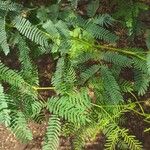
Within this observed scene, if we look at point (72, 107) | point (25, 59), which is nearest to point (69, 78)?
point (72, 107)

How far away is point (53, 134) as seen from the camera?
7.39ft

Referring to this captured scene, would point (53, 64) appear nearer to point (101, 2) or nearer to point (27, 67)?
point (101, 2)

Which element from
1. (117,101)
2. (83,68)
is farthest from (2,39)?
(117,101)

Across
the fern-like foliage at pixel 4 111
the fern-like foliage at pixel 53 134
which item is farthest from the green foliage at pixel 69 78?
the fern-like foliage at pixel 4 111

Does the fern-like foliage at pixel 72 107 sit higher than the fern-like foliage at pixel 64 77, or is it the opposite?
the fern-like foliage at pixel 64 77

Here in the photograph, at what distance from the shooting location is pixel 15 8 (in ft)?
7.83

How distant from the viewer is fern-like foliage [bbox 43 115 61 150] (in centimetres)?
222

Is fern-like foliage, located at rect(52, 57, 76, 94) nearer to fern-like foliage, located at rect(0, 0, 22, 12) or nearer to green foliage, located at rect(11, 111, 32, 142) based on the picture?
green foliage, located at rect(11, 111, 32, 142)

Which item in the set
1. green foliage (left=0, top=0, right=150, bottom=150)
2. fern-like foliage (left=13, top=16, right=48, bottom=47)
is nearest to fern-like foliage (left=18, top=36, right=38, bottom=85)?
green foliage (left=0, top=0, right=150, bottom=150)

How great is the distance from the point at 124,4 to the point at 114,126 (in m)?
1.16

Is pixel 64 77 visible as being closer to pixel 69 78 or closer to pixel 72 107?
pixel 69 78

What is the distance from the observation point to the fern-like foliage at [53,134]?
87.5 inches

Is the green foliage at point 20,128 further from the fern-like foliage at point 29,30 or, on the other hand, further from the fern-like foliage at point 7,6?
the fern-like foliage at point 7,6

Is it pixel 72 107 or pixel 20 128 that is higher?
pixel 72 107
